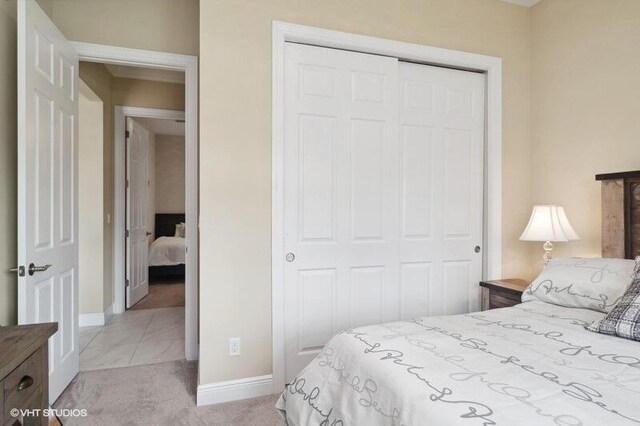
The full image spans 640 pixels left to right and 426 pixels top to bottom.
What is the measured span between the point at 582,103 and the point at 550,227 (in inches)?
37.1

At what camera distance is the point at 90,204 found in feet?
12.6

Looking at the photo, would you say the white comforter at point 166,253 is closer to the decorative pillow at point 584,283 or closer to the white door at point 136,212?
the white door at point 136,212

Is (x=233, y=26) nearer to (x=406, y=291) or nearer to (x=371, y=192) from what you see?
(x=371, y=192)

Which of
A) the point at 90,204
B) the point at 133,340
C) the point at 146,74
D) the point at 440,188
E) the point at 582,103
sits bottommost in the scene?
the point at 133,340

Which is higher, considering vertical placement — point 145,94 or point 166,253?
point 145,94

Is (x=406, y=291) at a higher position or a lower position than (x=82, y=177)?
lower

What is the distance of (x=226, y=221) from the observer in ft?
7.39

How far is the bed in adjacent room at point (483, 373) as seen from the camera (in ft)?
3.00

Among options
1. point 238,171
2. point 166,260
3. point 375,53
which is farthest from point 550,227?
point 166,260

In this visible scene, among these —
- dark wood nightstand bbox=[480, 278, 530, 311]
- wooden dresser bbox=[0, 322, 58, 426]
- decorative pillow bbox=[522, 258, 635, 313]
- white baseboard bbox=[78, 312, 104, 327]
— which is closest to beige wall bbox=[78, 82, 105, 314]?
white baseboard bbox=[78, 312, 104, 327]

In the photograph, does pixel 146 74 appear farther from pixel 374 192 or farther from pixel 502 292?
pixel 502 292

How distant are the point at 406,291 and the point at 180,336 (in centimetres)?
221

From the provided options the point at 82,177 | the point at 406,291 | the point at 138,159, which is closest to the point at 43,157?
the point at 82,177

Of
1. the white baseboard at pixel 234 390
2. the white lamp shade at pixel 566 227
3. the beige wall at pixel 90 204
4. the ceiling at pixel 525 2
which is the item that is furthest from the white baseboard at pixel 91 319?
the ceiling at pixel 525 2
